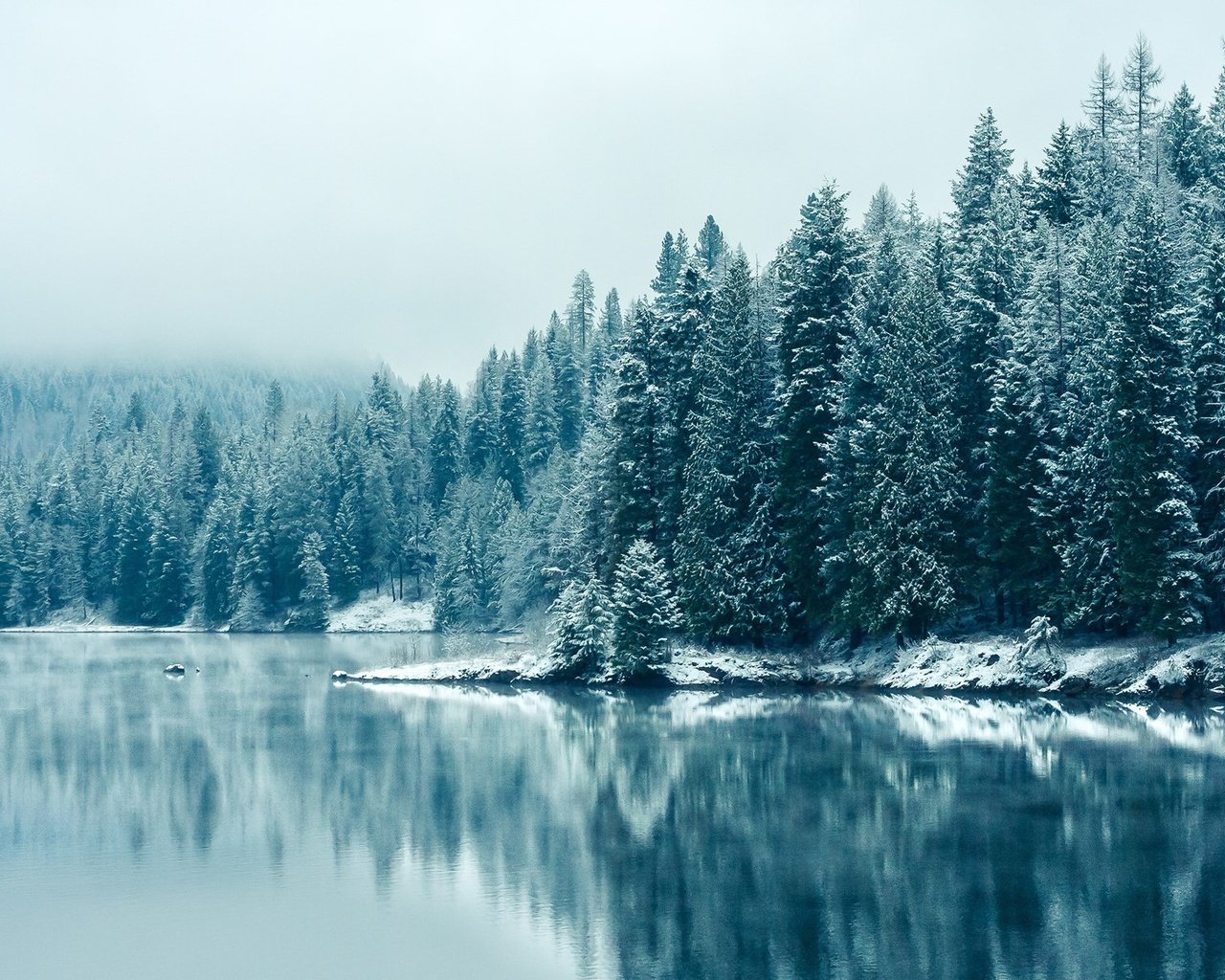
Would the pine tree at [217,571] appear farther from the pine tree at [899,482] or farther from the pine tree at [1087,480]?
the pine tree at [1087,480]

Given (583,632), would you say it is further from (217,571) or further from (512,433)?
(217,571)

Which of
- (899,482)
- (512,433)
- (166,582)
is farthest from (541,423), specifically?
(899,482)

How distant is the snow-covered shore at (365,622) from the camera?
129m

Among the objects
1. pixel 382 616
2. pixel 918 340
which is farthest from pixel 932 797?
pixel 382 616

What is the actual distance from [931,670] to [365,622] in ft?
272

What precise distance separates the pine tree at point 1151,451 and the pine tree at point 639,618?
20.9 metres

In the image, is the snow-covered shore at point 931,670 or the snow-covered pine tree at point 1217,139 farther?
the snow-covered pine tree at point 1217,139

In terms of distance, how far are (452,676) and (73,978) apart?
49.1m

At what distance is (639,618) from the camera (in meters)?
64.0

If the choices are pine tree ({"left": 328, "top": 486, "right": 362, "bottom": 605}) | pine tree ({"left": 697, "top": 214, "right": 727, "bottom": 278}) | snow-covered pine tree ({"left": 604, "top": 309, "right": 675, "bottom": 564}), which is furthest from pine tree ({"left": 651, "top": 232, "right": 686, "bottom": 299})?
snow-covered pine tree ({"left": 604, "top": 309, "right": 675, "bottom": 564})

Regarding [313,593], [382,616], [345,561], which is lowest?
[382,616]

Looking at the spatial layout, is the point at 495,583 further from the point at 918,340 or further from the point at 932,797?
the point at 932,797

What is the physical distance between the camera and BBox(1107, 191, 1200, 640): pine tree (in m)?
51.6

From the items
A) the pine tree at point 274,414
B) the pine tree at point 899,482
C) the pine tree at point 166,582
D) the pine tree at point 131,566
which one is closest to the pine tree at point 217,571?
the pine tree at point 166,582
